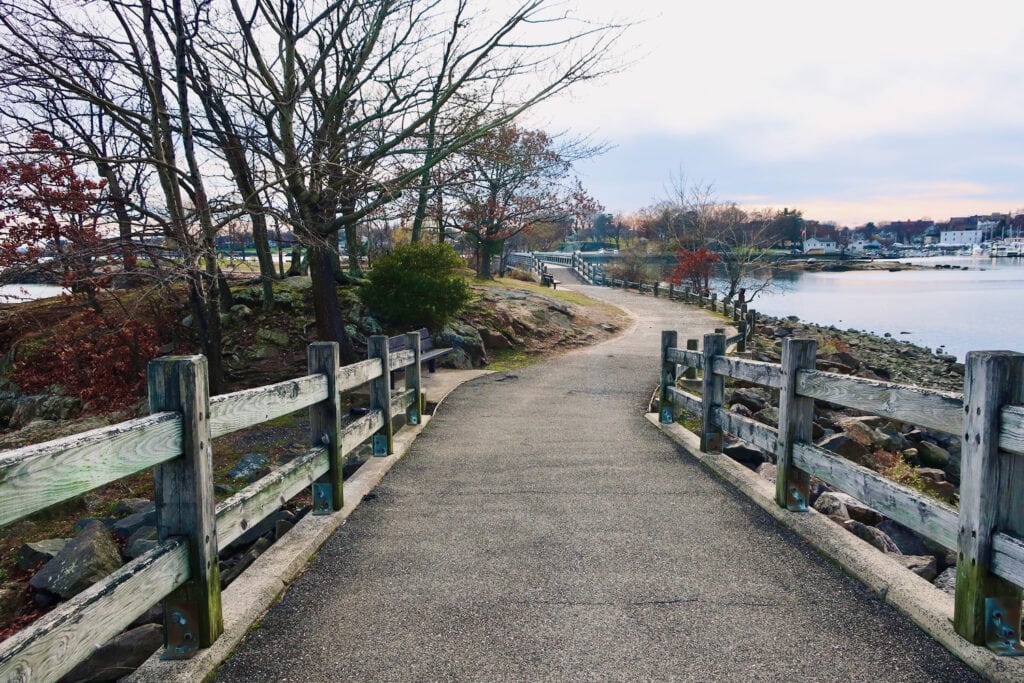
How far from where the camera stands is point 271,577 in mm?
3910

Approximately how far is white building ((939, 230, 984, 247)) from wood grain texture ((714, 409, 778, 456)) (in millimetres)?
208784

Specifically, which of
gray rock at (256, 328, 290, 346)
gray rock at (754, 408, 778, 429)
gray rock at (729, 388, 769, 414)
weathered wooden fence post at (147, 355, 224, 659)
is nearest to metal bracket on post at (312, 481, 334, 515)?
weathered wooden fence post at (147, 355, 224, 659)

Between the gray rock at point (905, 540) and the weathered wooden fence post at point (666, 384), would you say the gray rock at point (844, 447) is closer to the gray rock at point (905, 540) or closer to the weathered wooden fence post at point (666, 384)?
the weathered wooden fence post at point (666, 384)

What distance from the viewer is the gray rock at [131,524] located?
252 inches

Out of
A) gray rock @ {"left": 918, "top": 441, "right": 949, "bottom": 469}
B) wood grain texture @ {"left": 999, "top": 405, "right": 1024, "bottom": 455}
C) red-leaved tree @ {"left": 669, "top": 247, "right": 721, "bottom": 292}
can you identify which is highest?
red-leaved tree @ {"left": 669, "top": 247, "right": 721, "bottom": 292}

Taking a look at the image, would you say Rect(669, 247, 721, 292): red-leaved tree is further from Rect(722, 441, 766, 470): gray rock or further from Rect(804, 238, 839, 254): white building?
Rect(804, 238, 839, 254): white building

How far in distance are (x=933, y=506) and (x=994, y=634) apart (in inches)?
24.3

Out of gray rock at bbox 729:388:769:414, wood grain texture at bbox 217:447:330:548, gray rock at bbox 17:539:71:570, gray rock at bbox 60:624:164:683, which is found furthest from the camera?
gray rock at bbox 729:388:769:414

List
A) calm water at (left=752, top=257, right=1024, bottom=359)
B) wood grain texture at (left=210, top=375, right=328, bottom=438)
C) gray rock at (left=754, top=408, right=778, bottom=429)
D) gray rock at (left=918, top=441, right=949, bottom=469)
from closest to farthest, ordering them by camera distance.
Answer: wood grain texture at (left=210, top=375, right=328, bottom=438), gray rock at (left=754, top=408, right=778, bottom=429), gray rock at (left=918, top=441, right=949, bottom=469), calm water at (left=752, top=257, right=1024, bottom=359)

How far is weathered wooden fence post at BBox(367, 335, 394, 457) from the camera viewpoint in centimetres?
683

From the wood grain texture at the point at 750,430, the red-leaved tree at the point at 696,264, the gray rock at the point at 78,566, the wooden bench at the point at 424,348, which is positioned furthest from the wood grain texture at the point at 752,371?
the red-leaved tree at the point at 696,264

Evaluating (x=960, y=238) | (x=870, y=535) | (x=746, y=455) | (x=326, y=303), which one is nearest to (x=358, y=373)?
(x=746, y=455)

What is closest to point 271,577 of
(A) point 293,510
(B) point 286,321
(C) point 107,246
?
(A) point 293,510

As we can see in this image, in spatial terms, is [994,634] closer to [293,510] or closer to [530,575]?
[530,575]
